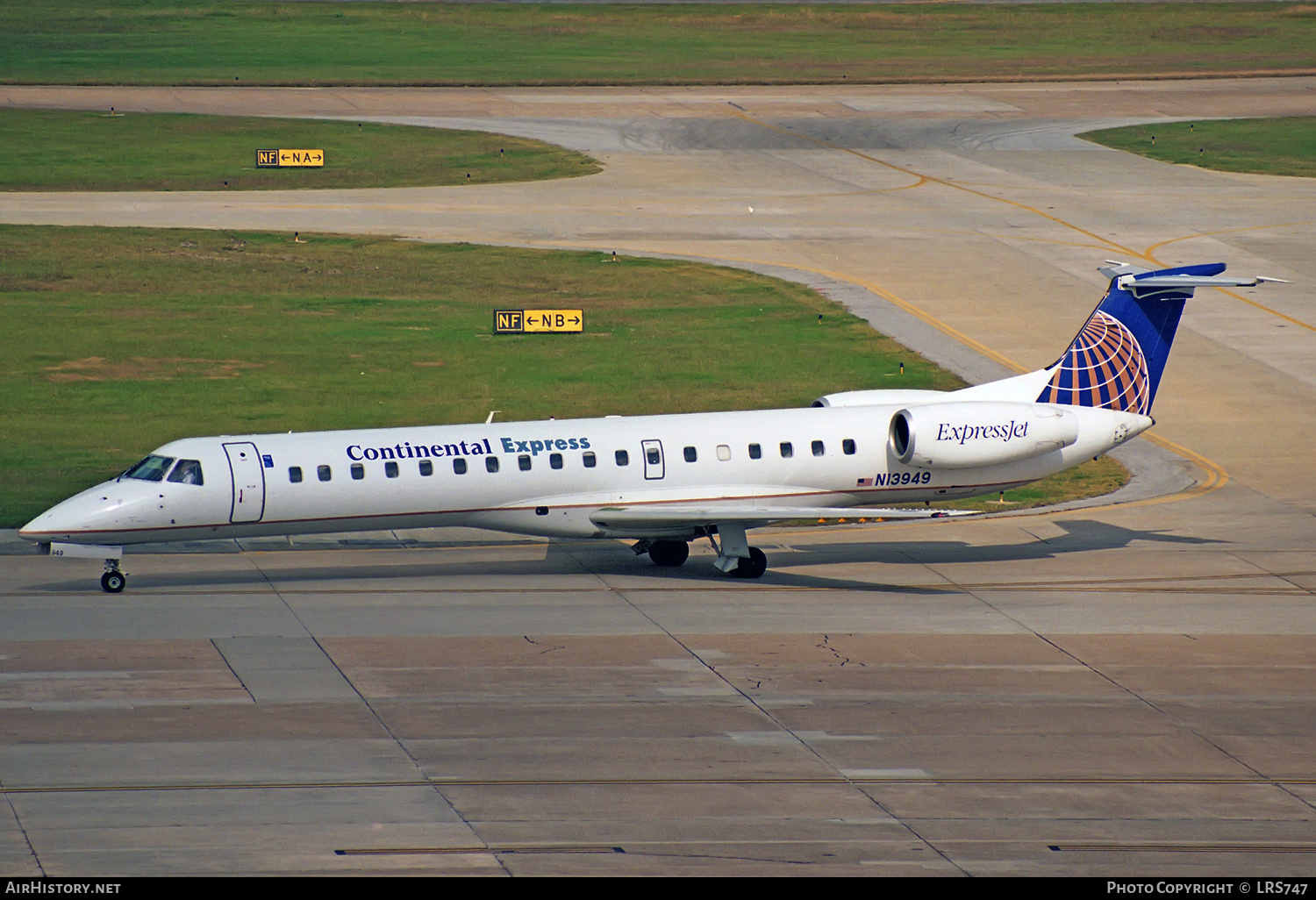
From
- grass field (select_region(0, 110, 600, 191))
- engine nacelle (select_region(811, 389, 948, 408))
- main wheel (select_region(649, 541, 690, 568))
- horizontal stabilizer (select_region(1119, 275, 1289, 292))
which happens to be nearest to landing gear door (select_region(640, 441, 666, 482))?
main wheel (select_region(649, 541, 690, 568))

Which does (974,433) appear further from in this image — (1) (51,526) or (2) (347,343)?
(2) (347,343)

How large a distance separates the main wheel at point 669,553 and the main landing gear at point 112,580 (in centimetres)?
989

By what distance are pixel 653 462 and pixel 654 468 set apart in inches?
4.5

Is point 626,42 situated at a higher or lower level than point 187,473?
higher

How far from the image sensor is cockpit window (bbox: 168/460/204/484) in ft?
105

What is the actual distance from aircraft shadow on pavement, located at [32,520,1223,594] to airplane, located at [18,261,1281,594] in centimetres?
71

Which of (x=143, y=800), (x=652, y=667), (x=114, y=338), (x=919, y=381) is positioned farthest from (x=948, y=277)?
(x=143, y=800)

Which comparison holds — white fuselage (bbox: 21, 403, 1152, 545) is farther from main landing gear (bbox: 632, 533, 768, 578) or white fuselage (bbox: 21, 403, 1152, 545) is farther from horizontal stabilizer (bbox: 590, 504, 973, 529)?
main landing gear (bbox: 632, 533, 768, 578)

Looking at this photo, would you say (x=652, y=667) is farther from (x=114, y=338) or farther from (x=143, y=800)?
(x=114, y=338)

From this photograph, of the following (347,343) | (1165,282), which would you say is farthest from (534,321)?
(1165,282)

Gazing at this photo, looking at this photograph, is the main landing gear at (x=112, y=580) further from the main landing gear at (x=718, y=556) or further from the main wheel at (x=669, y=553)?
the main wheel at (x=669, y=553)

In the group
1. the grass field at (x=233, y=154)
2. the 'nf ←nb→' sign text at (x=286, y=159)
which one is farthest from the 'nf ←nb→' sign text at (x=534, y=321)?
the 'nf ←nb→' sign text at (x=286, y=159)

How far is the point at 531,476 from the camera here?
1316 inches
